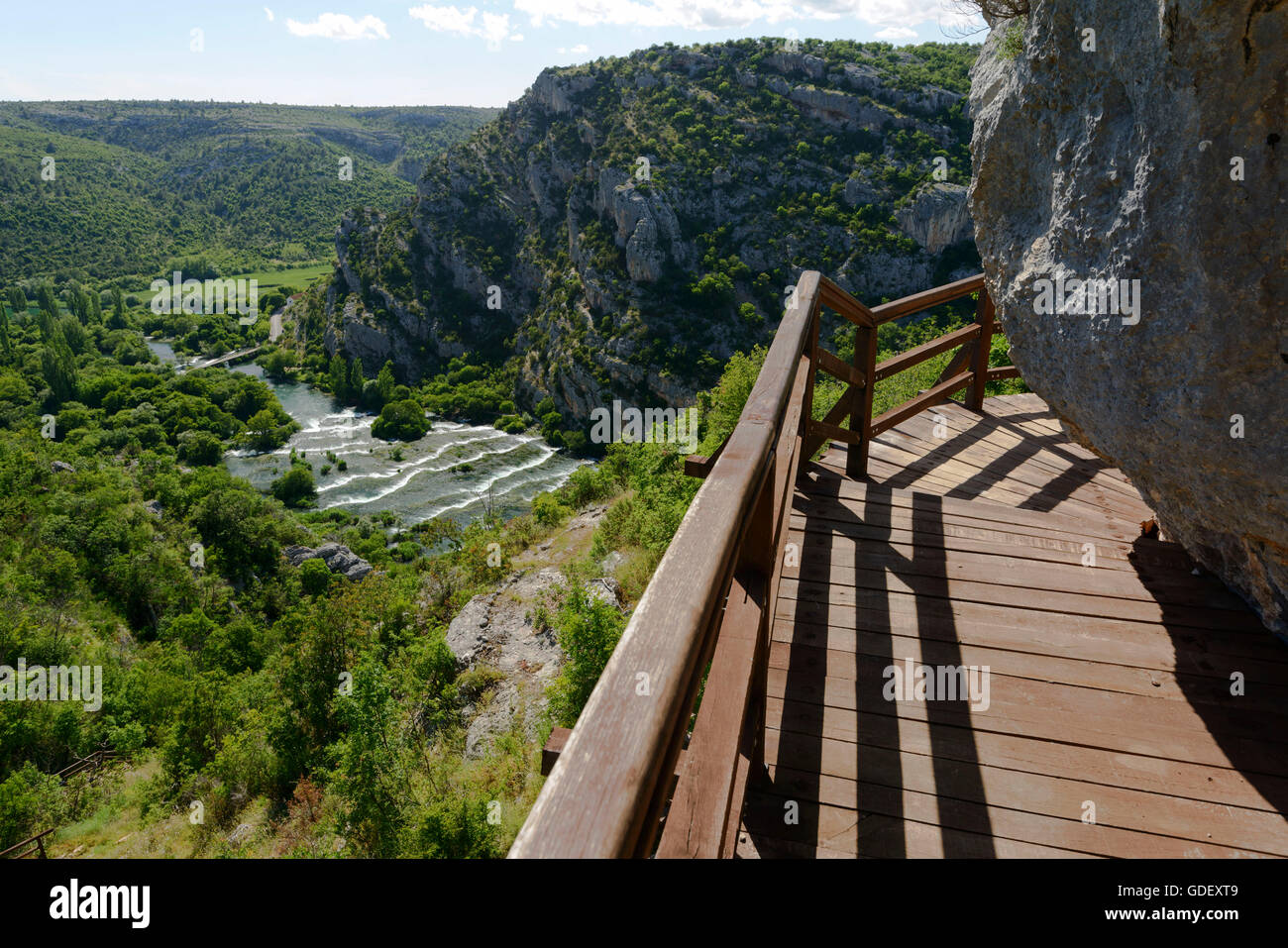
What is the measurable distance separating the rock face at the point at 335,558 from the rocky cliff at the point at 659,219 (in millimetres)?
24372

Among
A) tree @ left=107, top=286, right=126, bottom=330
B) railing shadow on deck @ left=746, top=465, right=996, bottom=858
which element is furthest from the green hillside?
railing shadow on deck @ left=746, top=465, right=996, bottom=858

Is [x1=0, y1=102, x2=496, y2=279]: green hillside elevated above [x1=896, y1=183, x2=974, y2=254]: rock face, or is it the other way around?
[x1=0, y1=102, x2=496, y2=279]: green hillside

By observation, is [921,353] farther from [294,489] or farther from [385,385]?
[385,385]

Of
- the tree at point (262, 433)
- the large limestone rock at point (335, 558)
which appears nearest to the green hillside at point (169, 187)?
the tree at point (262, 433)

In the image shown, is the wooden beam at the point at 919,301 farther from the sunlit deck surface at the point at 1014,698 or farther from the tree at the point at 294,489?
the tree at the point at 294,489

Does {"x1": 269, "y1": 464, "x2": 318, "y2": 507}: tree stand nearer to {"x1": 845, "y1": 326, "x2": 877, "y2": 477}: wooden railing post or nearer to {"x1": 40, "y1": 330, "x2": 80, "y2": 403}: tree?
{"x1": 40, "y1": 330, "x2": 80, "y2": 403}: tree

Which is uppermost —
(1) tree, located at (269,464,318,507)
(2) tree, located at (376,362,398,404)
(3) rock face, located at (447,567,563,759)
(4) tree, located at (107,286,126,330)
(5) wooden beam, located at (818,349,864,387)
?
(4) tree, located at (107,286,126,330)

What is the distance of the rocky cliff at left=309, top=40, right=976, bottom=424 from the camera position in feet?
187

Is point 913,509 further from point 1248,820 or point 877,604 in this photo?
point 1248,820

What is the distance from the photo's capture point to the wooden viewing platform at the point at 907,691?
1.09 meters

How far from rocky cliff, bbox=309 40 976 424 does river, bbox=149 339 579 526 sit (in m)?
7.09
